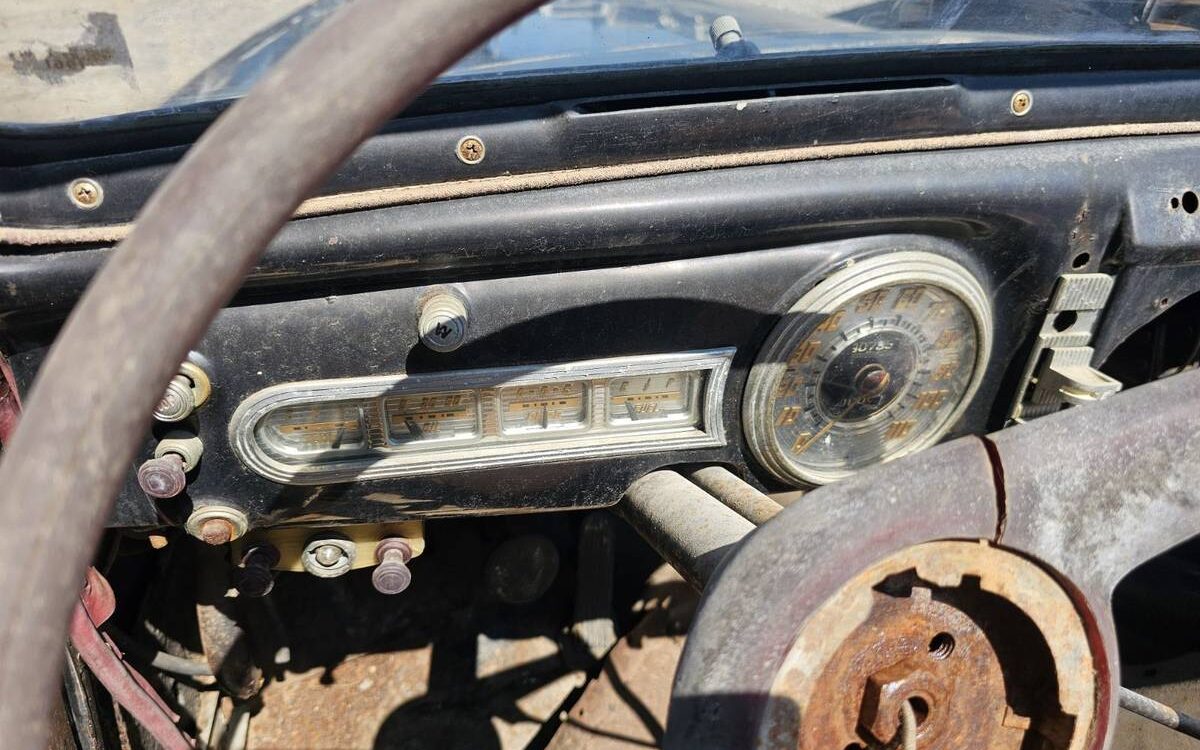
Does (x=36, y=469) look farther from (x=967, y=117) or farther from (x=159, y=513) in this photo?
(x=967, y=117)

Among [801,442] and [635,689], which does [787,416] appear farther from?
[635,689]

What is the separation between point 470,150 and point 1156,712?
126cm

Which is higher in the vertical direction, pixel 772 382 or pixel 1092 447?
pixel 772 382

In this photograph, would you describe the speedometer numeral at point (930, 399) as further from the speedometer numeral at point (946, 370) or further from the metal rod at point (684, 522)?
the metal rod at point (684, 522)

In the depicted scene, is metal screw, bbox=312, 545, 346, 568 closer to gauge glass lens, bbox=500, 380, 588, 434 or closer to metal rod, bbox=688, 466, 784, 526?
gauge glass lens, bbox=500, 380, 588, 434

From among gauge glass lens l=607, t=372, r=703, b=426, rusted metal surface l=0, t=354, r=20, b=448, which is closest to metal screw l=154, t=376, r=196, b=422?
rusted metal surface l=0, t=354, r=20, b=448

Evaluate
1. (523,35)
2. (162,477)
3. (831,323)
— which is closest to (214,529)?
(162,477)

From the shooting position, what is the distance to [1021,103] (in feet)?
4.30

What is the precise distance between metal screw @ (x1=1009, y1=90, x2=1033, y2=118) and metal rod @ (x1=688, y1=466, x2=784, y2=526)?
→ 695 millimetres

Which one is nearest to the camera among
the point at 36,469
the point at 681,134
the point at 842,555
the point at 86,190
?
the point at 36,469

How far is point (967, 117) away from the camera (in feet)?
4.25

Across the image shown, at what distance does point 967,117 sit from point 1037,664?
791 millimetres

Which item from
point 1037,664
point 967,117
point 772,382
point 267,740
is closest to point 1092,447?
point 1037,664

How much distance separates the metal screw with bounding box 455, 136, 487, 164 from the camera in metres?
1.18
